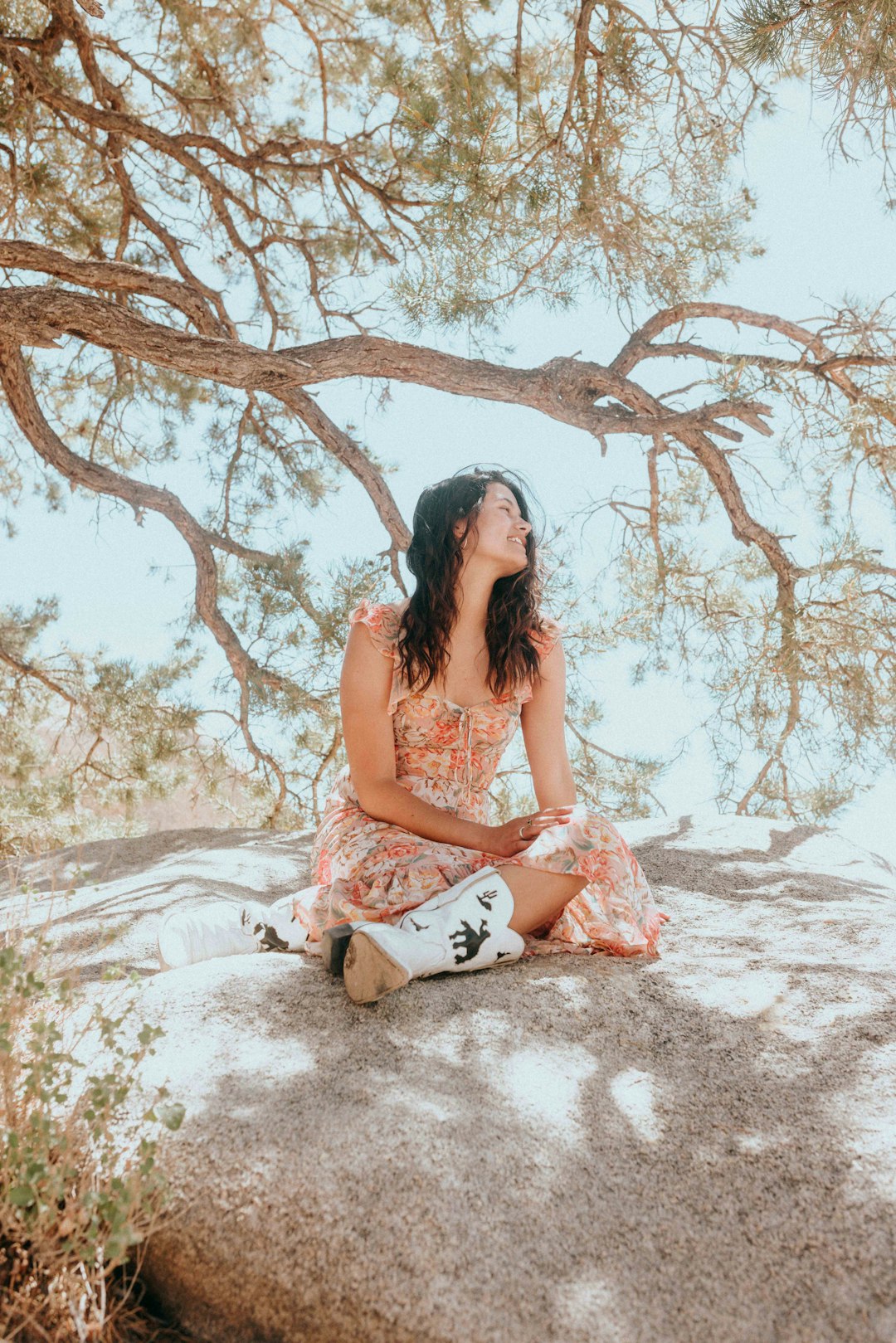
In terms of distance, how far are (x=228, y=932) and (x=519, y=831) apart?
555 millimetres

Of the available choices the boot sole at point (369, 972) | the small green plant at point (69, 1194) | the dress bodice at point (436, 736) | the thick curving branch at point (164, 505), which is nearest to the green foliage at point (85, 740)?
the thick curving branch at point (164, 505)

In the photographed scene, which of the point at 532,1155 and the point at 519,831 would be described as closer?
the point at 532,1155

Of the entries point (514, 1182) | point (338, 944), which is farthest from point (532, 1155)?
point (338, 944)

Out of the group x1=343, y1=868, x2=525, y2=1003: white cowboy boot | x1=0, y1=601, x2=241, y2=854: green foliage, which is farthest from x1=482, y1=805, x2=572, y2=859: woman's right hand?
x1=0, y1=601, x2=241, y2=854: green foliage

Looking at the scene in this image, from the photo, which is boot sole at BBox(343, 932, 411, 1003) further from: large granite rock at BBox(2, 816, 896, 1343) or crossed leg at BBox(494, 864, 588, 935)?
crossed leg at BBox(494, 864, 588, 935)

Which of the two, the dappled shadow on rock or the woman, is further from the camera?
the woman

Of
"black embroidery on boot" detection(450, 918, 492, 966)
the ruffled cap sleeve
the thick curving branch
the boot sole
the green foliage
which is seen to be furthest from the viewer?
the green foliage

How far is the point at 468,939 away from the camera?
4.93 feet

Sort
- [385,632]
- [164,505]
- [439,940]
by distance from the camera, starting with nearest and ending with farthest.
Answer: [439,940]
[385,632]
[164,505]

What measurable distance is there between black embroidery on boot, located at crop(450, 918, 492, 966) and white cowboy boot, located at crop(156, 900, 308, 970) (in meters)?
0.38

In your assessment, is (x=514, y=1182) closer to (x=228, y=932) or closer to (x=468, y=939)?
(x=468, y=939)

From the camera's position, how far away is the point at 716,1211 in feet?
3.19

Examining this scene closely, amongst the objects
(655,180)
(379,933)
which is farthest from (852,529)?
(379,933)

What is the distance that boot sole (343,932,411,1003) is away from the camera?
52.7 inches
